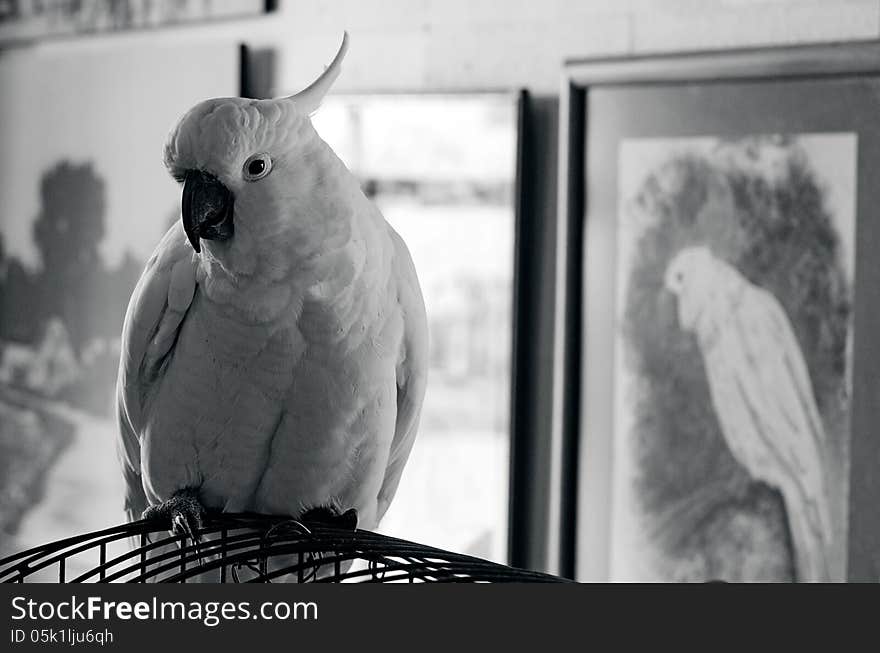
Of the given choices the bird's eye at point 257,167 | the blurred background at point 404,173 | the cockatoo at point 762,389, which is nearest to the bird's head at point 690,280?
the cockatoo at point 762,389

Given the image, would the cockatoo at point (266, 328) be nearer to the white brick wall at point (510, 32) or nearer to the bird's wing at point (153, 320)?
the bird's wing at point (153, 320)

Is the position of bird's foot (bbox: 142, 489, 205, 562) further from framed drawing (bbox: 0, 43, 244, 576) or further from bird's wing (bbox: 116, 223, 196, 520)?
framed drawing (bbox: 0, 43, 244, 576)

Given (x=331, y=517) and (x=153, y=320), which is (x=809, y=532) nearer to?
(x=331, y=517)

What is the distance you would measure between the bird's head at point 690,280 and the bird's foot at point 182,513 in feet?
2.19

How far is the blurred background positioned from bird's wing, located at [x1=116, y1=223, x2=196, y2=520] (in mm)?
574

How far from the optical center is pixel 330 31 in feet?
4.70

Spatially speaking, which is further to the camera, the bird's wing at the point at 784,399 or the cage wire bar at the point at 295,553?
the bird's wing at the point at 784,399

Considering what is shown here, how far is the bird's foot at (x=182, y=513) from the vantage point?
2.50 ft

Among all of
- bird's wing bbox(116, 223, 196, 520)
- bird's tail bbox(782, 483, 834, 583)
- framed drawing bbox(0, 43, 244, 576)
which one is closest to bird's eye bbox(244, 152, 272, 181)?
bird's wing bbox(116, 223, 196, 520)

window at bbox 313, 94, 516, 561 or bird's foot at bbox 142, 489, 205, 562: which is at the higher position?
window at bbox 313, 94, 516, 561

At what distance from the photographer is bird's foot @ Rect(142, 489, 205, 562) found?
2.50 feet

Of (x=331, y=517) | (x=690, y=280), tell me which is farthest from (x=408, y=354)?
(x=690, y=280)

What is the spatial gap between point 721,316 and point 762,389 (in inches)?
3.9
